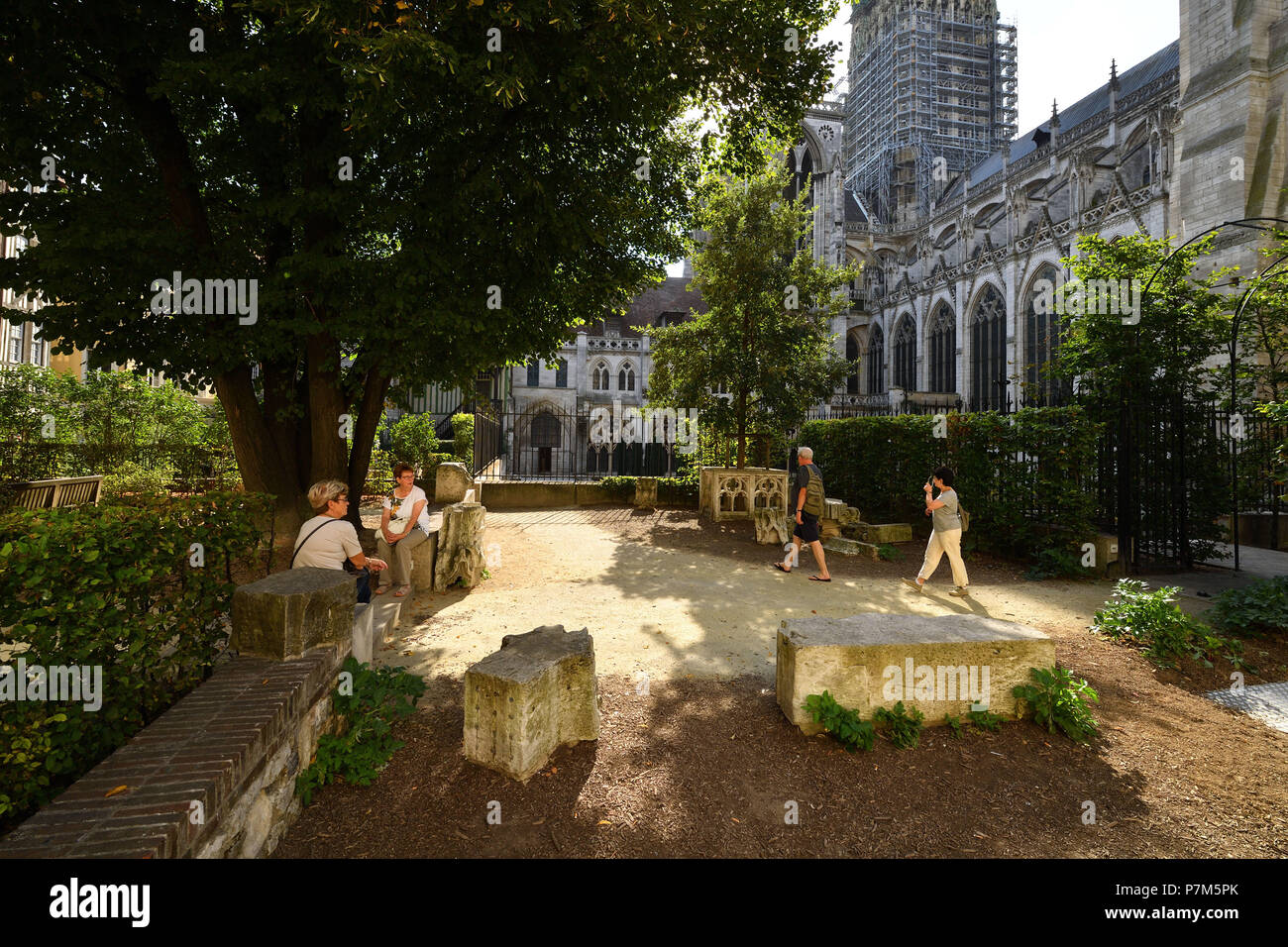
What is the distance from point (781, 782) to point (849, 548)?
23.9 feet

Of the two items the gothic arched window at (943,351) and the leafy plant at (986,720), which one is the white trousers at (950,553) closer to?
the leafy plant at (986,720)

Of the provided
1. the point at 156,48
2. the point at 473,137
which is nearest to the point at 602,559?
the point at 473,137

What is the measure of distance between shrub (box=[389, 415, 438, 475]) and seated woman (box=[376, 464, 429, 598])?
8.85 metres

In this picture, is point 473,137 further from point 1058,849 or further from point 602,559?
point 1058,849

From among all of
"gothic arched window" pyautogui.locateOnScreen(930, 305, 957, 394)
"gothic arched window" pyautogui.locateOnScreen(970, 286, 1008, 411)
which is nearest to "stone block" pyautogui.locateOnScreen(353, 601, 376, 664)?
"gothic arched window" pyautogui.locateOnScreen(970, 286, 1008, 411)

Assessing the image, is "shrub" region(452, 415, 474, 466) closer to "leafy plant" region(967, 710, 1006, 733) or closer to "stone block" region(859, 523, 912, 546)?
"stone block" region(859, 523, 912, 546)

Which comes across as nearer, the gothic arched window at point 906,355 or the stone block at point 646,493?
the stone block at point 646,493

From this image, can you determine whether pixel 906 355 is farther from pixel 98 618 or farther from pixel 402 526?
pixel 98 618

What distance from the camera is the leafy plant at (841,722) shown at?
11.0 feet

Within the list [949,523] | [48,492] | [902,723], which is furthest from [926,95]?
[48,492]

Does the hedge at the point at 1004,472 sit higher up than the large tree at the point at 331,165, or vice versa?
the large tree at the point at 331,165

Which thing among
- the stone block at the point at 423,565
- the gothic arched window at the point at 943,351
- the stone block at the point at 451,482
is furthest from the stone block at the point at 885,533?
the gothic arched window at the point at 943,351

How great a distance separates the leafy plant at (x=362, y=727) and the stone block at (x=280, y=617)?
1.31 ft

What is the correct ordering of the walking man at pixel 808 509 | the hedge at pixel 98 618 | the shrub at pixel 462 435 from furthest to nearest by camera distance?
the shrub at pixel 462 435 < the walking man at pixel 808 509 < the hedge at pixel 98 618
